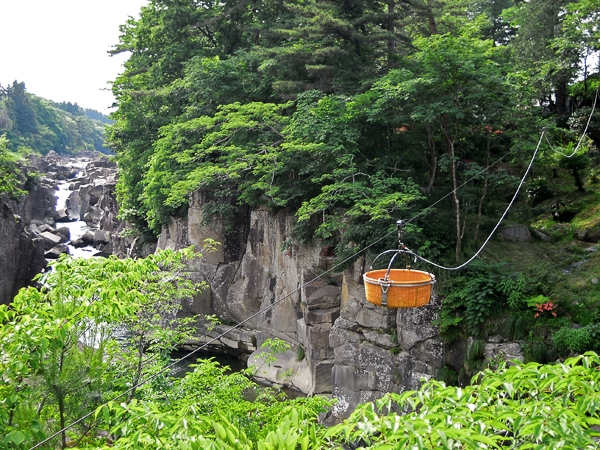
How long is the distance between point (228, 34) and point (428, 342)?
51.3 ft

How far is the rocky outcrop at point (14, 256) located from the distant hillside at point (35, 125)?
4151 cm

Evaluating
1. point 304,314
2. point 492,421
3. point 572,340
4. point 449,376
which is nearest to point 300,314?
point 304,314

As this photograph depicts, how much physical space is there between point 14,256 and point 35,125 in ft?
220

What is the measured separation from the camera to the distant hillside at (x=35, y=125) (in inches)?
2798

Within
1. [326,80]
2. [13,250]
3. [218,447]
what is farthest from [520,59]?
[13,250]

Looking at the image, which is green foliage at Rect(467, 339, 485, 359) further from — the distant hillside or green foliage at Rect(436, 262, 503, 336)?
the distant hillside

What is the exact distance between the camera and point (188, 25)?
1861cm

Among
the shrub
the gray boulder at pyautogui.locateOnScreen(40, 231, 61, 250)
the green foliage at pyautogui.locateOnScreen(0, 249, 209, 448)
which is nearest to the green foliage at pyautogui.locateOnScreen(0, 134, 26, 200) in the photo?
the gray boulder at pyautogui.locateOnScreen(40, 231, 61, 250)

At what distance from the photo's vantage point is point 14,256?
22.6 m

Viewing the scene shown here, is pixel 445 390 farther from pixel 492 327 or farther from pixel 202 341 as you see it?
pixel 202 341

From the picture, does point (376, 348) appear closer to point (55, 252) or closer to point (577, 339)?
point (577, 339)

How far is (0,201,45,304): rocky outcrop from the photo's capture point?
21891 millimetres

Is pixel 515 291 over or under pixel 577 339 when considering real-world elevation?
over

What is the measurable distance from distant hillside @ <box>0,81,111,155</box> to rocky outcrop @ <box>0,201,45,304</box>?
136 feet
